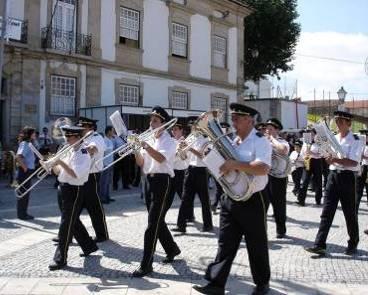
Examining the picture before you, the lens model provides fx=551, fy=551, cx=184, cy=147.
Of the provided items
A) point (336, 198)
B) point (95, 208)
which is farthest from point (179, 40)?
point (336, 198)

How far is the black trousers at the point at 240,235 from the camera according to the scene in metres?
5.38

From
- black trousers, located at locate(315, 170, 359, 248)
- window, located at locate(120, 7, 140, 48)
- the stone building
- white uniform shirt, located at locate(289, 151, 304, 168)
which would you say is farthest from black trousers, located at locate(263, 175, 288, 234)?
window, located at locate(120, 7, 140, 48)

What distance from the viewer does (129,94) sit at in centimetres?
2436

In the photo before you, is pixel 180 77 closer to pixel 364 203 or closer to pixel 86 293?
pixel 364 203

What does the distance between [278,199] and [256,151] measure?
13.0 ft

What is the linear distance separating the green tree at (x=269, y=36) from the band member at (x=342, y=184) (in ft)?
88.2

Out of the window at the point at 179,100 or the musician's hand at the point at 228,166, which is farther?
the window at the point at 179,100

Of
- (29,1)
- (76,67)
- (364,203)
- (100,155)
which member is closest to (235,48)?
(76,67)

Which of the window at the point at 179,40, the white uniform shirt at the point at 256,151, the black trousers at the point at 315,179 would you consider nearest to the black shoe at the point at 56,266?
the white uniform shirt at the point at 256,151

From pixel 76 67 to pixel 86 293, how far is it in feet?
55.7

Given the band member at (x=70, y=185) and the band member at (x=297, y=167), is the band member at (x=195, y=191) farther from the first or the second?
the band member at (x=297, y=167)

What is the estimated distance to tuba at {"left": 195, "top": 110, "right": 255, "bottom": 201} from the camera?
5242 millimetres

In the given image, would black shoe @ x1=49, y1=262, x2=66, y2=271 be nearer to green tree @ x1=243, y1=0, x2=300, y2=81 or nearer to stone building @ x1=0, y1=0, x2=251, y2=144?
stone building @ x1=0, y1=0, x2=251, y2=144

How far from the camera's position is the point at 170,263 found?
695 cm
